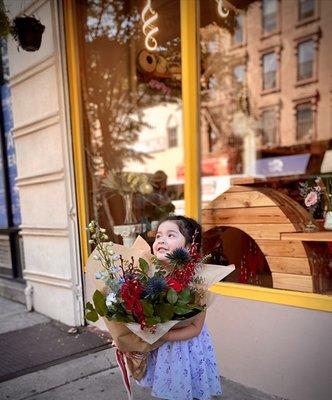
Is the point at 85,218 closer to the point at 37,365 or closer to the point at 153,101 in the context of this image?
the point at 37,365

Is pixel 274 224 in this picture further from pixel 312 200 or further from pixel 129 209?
pixel 129 209

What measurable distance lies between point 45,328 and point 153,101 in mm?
4079

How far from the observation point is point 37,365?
10.7ft

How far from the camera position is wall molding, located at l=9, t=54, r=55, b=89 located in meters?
4.00

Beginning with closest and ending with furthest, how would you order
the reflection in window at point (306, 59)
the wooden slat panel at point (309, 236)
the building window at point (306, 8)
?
the wooden slat panel at point (309, 236)
the building window at point (306, 8)
the reflection in window at point (306, 59)

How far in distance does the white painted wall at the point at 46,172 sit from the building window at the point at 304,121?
13.1m

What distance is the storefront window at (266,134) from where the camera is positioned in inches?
106

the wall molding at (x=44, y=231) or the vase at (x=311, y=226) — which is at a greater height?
the vase at (x=311, y=226)

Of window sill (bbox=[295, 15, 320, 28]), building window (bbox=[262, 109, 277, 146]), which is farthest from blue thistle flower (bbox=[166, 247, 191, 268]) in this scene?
building window (bbox=[262, 109, 277, 146])

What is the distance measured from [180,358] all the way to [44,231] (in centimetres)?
320

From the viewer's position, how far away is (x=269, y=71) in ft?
55.5

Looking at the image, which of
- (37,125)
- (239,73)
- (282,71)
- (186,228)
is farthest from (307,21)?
(186,228)

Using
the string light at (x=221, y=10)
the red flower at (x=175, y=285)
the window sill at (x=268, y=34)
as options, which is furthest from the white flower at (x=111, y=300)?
the window sill at (x=268, y=34)

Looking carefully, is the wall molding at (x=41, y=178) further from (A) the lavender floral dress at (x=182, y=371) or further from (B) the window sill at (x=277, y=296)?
(A) the lavender floral dress at (x=182, y=371)
